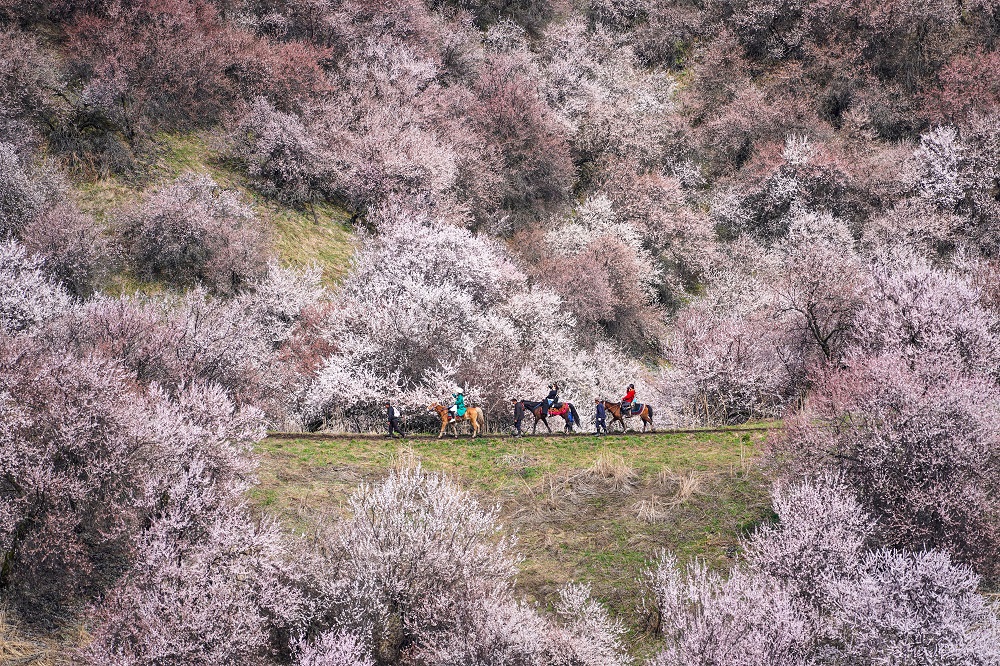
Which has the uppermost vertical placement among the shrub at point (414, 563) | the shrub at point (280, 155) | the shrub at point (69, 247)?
the shrub at point (280, 155)

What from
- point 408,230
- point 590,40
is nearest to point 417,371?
point 408,230

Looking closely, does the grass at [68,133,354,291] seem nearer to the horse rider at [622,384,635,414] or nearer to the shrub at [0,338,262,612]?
the shrub at [0,338,262,612]

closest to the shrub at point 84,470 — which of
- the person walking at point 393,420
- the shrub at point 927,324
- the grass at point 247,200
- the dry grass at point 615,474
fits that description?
the person walking at point 393,420

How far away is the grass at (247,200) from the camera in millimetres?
34994

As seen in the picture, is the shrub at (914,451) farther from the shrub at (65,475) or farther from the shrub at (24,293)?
the shrub at (24,293)

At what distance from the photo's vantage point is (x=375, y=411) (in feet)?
86.1

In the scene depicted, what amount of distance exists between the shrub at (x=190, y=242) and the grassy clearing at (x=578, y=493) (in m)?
14.9

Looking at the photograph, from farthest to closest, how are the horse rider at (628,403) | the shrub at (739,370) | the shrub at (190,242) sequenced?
1. the shrub at (190,242)
2. the shrub at (739,370)
3. the horse rider at (628,403)

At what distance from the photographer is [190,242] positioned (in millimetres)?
34188

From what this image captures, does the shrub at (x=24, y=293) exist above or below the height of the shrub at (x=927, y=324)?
below

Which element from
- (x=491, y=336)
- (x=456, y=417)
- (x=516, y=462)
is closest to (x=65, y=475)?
(x=456, y=417)

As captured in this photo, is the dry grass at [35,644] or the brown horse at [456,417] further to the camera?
the brown horse at [456,417]

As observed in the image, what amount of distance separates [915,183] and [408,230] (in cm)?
3286

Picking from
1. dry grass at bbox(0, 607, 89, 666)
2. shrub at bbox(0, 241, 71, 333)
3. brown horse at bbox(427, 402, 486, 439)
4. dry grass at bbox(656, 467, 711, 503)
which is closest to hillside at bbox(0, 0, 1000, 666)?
dry grass at bbox(0, 607, 89, 666)
